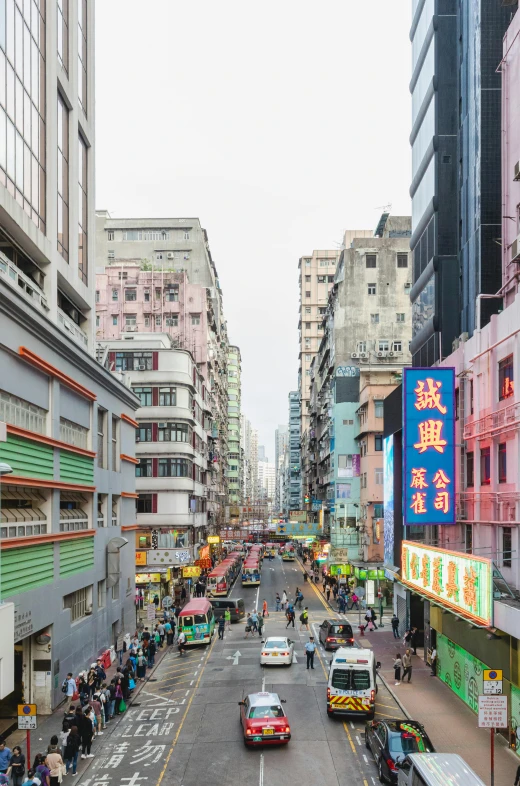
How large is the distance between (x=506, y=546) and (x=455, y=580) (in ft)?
6.51

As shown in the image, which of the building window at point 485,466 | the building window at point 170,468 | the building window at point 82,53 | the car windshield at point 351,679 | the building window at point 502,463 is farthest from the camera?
the building window at point 170,468

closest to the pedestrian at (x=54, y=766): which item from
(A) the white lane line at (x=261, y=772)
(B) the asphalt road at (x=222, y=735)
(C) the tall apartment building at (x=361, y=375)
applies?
(B) the asphalt road at (x=222, y=735)

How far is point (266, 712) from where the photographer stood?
24531 millimetres

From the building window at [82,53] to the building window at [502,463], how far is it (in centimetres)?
2632

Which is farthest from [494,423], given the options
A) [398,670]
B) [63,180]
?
[63,180]

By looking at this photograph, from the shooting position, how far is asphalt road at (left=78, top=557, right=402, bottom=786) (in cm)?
2175

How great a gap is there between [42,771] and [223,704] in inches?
449

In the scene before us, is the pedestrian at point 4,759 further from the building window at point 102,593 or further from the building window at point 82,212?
the building window at point 82,212

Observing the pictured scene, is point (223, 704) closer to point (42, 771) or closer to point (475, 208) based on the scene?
point (42, 771)

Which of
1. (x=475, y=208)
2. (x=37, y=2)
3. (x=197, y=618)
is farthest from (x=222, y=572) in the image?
(x=37, y=2)

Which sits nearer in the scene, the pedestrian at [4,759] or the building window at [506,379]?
the pedestrian at [4,759]

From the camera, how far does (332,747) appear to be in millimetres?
24312

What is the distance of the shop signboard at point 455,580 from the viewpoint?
23.2m

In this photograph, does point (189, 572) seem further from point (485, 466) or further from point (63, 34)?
point (63, 34)
